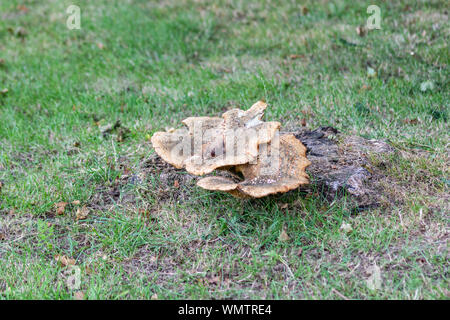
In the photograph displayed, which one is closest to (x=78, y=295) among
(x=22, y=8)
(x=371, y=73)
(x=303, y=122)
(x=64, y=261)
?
(x=64, y=261)

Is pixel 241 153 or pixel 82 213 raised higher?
pixel 241 153

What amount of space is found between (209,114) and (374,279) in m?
2.65

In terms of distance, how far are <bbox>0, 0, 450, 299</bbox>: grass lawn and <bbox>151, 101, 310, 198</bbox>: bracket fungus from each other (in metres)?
0.37

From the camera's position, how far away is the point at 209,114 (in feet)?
16.6

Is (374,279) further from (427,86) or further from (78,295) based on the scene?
(427,86)

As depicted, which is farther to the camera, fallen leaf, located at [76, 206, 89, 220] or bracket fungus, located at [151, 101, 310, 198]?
fallen leaf, located at [76, 206, 89, 220]

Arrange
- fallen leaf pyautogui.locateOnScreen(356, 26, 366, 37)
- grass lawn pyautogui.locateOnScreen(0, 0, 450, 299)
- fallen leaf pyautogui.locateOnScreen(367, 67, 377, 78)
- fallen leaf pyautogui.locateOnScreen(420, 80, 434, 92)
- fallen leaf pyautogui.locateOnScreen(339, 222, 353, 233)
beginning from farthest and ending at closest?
fallen leaf pyautogui.locateOnScreen(356, 26, 366, 37) → fallen leaf pyautogui.locateOnScreen(367, 67, 377, 78) → fallen leaf pyautogui.locateOnScreen(420, 80, 434, 92) → fallen leaf pyautogui.locateOnScreen(339, 222, 353, 233) → grass lawn pyautogui.locateOnScreen(0, 0, 450, 299)

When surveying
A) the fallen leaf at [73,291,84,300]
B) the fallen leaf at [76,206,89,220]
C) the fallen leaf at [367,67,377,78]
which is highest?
the fallen leaf at [367,67,377,78]

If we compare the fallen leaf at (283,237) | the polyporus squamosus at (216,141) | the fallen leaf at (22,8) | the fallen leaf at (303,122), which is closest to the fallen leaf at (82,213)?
the polyporus squamosus at (216,141)

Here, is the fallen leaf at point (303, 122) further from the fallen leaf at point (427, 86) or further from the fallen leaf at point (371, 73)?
the fallen leaf at point (427, 86)

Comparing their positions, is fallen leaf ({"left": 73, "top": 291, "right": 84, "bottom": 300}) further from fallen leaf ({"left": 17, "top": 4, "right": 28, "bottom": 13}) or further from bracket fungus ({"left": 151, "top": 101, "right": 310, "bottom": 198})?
fallen leaf ({"left": 17, "top": 4, "right": 28, "bottom": 13})

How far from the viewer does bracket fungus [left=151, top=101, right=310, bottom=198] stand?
126 inches

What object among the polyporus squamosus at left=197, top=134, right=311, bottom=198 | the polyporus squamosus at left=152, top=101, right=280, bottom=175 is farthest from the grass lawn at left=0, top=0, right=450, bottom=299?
the polyporus squamosus at left=152, top=101, right=280, bottom=175
